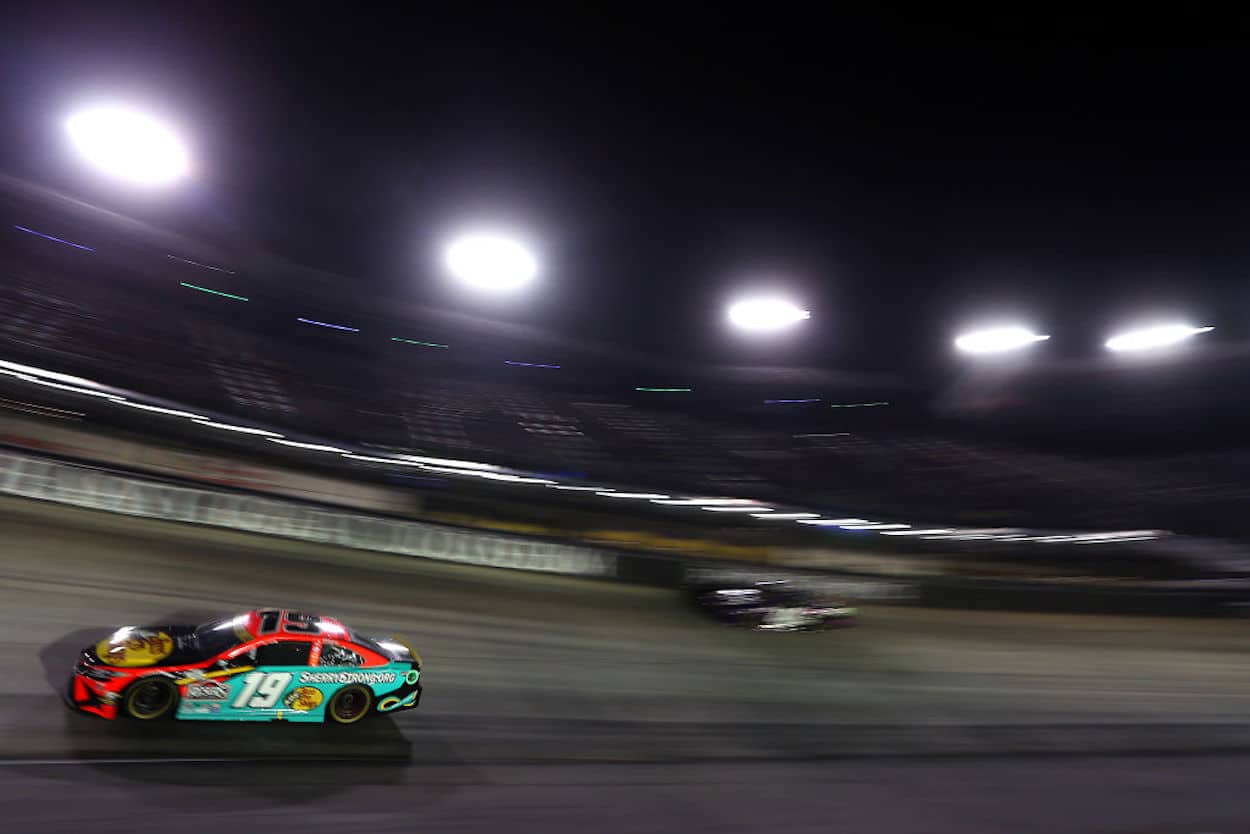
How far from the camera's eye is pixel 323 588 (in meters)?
9.80

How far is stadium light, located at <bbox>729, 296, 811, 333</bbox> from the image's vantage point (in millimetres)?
21203

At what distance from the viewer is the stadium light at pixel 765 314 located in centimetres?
2120

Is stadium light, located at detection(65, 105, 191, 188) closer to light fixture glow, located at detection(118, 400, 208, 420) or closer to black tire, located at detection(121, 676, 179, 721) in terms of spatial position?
light fixture glow, located at detection(118, 400, 208, 420)

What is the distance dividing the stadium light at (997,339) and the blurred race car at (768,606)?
46.4 ft

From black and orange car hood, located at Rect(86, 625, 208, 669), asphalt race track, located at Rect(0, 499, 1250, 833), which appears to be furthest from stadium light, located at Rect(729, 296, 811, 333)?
black and orange car hood, located at Rect(86, 625, 208, 669)

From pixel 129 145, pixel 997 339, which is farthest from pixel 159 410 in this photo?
pixel 997 339

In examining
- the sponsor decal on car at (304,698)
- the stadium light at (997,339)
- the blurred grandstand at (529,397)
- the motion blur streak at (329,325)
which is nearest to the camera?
the sponsor decal on car at (304,698)

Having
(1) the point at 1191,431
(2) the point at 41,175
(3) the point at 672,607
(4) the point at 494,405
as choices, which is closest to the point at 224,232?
(2) the point at 41,175

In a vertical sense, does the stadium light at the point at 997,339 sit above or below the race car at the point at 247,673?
above

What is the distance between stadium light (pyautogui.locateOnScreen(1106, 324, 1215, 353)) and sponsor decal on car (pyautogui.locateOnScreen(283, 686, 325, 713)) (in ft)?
79.6

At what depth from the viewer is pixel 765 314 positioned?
21.8 m

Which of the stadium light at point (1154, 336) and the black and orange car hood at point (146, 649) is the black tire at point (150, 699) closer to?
the black and orange car hood at point (146, 649)

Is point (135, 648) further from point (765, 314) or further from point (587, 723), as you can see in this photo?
point (765, 314)

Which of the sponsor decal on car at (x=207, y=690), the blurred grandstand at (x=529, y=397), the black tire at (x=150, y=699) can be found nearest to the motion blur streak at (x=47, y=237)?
the blurred grandstand at (x=529, y=397)
